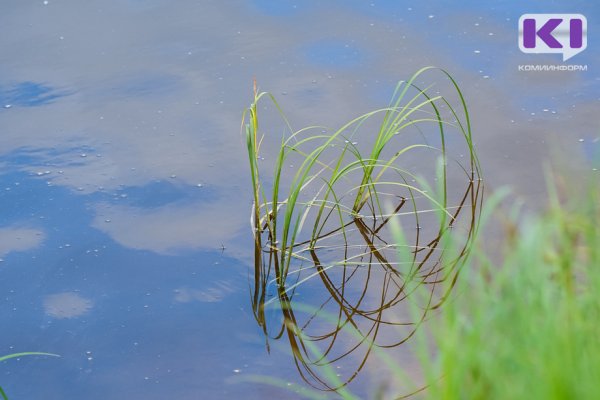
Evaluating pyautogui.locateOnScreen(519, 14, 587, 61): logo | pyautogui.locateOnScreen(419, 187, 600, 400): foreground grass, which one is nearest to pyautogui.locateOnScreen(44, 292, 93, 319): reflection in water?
pyautogui.locateOnScreen(419, 187, 600, 400): foreground grass

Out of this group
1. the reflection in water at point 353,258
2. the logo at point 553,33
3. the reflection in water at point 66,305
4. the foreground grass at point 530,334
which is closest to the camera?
the foreground grass at point 530,334

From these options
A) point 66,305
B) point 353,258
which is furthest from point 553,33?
point 66,305

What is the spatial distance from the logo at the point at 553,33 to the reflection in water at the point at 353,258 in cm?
86

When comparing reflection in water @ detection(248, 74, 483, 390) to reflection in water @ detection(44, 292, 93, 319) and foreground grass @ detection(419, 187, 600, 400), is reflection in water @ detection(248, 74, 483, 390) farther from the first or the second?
foreground grass @ detection(419, 187, 600, 400)

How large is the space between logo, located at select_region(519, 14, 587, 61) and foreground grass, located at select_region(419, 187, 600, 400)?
2277 millimetres

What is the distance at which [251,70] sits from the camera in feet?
12.3

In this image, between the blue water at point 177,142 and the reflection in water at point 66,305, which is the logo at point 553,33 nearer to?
the blue water at point 177,142

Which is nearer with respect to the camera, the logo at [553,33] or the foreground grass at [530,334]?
the foreground grass at [530,334]

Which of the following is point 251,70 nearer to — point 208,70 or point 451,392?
point 208,70

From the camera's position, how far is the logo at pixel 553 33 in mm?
3779

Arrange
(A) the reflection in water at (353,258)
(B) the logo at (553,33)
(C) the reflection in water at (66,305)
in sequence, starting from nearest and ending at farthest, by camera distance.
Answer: (A) the reflection in water at (353,258)
(C) the reflection in water at (66,305)
(B) the logo at (553,33)

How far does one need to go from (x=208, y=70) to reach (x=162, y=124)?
41 centimetres

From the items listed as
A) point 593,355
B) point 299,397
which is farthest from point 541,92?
point 593,355

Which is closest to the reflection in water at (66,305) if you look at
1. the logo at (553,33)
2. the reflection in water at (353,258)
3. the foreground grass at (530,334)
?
the reflection in water at (353,258)
